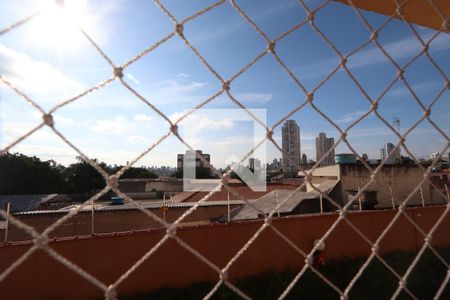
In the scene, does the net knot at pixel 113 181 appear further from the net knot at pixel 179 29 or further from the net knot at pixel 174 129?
the net knot at pixel 179 29

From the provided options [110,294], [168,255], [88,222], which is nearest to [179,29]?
[110,294]

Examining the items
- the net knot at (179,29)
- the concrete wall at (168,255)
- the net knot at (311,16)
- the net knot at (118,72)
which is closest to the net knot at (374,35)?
the net knot at (311,16)

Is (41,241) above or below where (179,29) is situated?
below

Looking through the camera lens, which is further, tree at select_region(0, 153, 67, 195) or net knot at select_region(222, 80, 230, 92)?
tree at select_region(0, 153, 67, 195)

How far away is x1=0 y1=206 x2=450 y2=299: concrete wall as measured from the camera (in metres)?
3.05

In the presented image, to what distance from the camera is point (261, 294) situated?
369 cm

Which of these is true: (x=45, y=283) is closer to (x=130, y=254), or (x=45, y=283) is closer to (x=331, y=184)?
(x=130, y=254)

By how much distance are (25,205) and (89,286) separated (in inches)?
412

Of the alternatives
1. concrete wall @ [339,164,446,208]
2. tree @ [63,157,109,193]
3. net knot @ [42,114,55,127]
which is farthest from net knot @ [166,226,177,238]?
tree @ [63,157,109,193]

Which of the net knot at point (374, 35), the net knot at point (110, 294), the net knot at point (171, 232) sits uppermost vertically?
the net knot at point (374, 35)

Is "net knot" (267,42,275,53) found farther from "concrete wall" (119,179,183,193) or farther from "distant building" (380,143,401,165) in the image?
"concrete wall" (119,179,183,193)

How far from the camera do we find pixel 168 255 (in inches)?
140

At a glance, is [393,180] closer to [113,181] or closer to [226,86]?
[226,86]

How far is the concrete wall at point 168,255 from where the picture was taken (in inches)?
120
